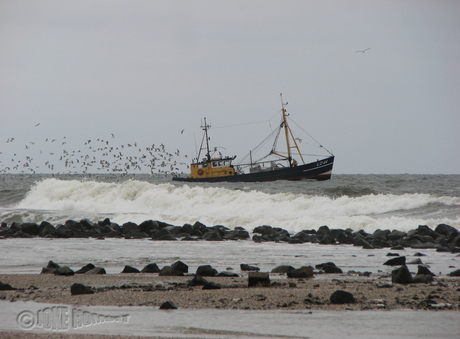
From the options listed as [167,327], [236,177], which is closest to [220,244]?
[167,327]

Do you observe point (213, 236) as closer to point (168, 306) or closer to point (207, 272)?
point (207, 272)

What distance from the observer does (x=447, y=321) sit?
5039mm

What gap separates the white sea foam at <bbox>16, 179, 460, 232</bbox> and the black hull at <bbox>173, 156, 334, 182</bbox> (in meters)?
17.7

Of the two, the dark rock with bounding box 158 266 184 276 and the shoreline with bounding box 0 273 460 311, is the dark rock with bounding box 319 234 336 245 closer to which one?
the shoreline with bounding box 0 273 460 311

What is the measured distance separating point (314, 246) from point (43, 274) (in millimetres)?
7655

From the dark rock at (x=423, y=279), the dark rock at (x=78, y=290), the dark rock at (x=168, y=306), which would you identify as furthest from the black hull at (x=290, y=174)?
the dark rock at (x=168, y=306)

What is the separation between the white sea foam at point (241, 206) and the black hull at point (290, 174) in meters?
17.7

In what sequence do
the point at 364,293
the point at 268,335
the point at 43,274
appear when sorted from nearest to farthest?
1. the point at 268,335
2. the point at 364,293
3. the point at 43,274

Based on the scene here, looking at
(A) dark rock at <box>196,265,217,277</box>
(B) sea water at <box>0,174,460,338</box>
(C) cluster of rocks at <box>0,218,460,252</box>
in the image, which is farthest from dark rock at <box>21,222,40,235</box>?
(A) dark rock at <box>196,265,217,277</box>

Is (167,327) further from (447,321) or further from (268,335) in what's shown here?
(447,321)

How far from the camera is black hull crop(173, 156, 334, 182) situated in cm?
5009

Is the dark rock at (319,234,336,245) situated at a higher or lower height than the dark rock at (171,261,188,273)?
lower

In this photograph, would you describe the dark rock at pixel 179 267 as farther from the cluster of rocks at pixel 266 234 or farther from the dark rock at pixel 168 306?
the cluster of rocks at pixel 266 234

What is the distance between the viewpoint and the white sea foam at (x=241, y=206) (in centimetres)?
1935
